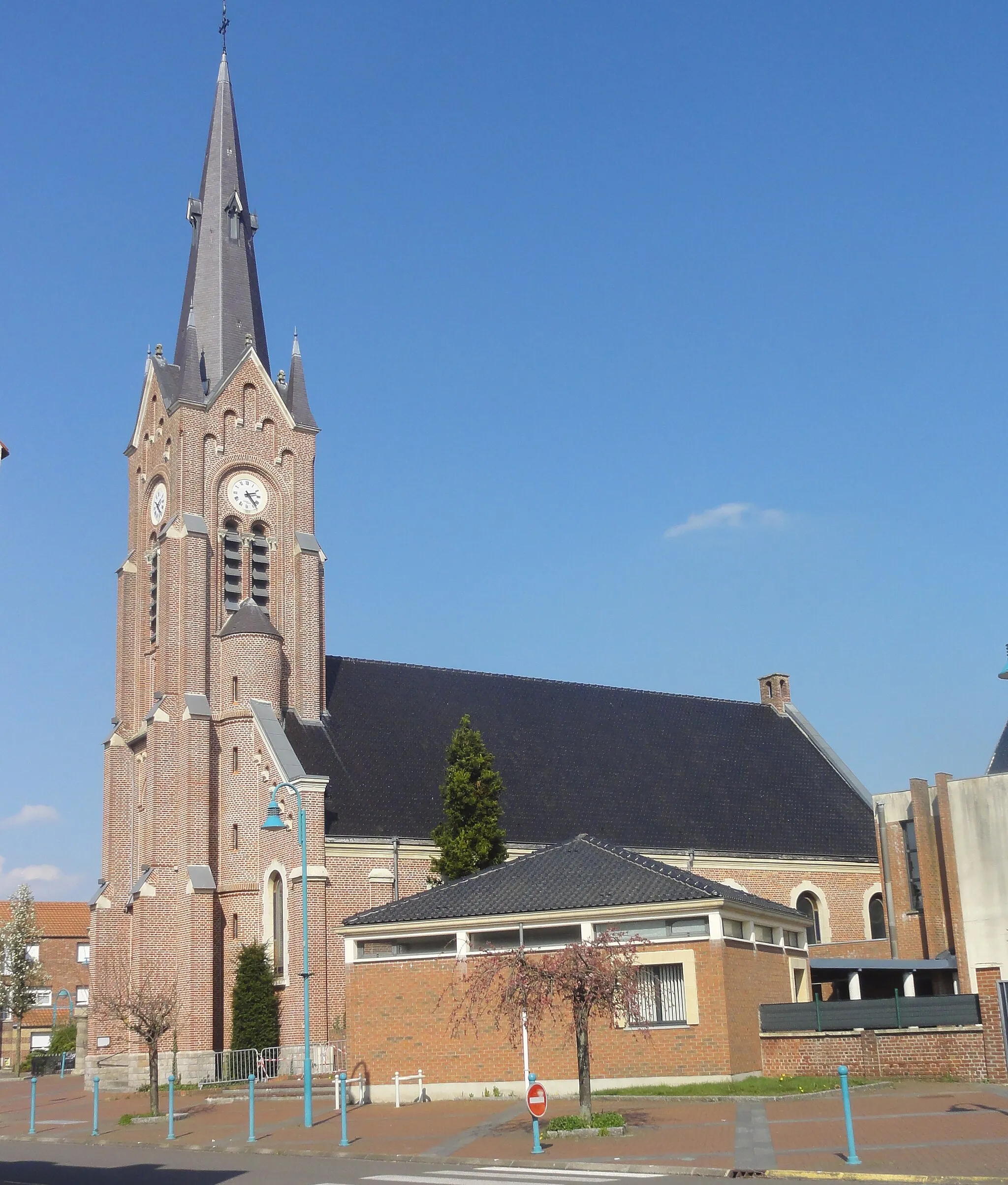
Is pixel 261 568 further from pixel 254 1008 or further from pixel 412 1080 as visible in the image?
pixel 412 1080

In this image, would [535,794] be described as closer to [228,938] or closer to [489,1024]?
[228,938]

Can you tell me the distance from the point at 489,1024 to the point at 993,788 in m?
18.1

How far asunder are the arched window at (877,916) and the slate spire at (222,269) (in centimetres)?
2990

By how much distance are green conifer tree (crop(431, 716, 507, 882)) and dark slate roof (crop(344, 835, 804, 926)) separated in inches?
113

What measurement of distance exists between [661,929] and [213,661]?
19398mm

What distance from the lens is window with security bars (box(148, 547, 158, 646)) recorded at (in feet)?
149

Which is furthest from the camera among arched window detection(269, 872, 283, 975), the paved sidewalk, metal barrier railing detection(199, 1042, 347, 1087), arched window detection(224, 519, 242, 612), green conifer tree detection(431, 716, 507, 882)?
arched window detection(224, 519, 242, 612)

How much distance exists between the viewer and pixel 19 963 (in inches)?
2621

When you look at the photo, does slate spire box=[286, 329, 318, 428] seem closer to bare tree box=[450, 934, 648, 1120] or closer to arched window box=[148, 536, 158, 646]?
arched window box=[148, 536, 158, 646]

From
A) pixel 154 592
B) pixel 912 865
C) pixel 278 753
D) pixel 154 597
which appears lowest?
pixel 912 865

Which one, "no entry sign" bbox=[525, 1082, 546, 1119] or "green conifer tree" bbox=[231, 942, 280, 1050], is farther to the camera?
"green conifer tree" bbox=[231, 942, 280, 1050]

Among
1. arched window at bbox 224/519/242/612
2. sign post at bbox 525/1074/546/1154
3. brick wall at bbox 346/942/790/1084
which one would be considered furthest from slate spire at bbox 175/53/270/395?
sign post at bbox 525/1074/546/1154

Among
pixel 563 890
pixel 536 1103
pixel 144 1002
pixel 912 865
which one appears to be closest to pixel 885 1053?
pixel 563 890

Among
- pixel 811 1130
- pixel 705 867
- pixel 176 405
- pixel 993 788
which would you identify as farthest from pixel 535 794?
pixel 811 1130
